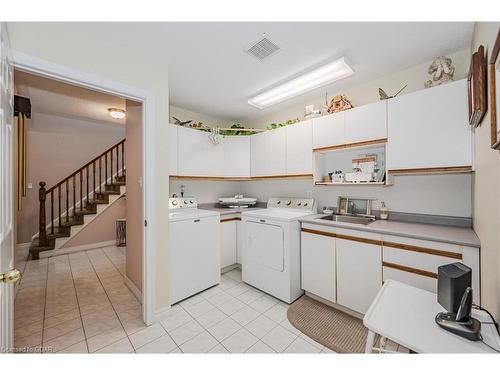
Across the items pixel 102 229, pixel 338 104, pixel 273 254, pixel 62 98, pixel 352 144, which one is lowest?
pixel 102 229

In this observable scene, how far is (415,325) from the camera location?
94cm

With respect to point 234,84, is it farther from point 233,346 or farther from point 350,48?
point 233,346

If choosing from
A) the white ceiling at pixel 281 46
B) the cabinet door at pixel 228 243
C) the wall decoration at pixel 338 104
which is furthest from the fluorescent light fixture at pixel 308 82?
the cabinet door at pixel 228 243

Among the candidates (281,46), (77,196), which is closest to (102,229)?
(77,196)

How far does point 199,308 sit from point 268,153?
7.11 feet

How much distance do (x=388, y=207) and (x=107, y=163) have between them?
5.91 metres

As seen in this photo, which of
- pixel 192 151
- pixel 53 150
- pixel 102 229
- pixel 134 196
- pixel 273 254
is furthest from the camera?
pixel 102 229

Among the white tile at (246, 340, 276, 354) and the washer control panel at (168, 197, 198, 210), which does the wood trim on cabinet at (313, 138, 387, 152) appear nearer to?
the washer control panel at (168, 197, 198, 210)

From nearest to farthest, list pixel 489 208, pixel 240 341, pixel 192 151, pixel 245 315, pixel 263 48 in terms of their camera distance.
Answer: pixel 489 208
pixel 240 341
pixel 263 48
pixel 245 315
pixel 192 151

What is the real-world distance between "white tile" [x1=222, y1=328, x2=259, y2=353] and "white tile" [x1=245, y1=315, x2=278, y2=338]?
0.18 ft

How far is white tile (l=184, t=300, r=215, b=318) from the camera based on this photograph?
2061mm

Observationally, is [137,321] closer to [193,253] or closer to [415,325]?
[193,253]

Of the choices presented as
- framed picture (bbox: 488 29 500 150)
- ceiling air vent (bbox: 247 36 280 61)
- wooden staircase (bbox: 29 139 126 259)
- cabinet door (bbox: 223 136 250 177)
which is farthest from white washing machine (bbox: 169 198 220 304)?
wooden staircase (bbox: 29 139 126 259)

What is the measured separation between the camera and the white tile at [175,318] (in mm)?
1880
